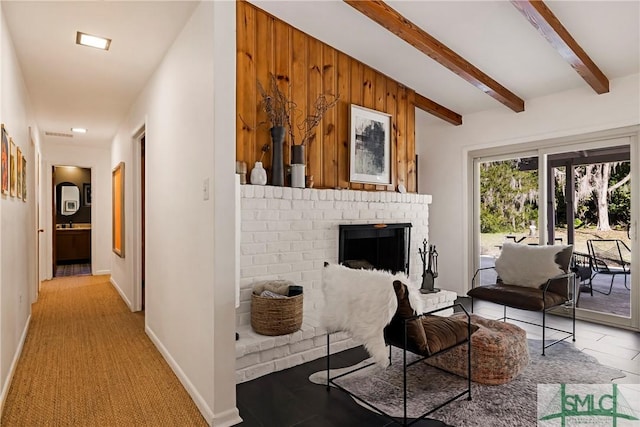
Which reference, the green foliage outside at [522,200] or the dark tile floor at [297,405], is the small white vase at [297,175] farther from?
the green foliage outside at [522,200]

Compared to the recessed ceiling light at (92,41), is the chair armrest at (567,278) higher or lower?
lower

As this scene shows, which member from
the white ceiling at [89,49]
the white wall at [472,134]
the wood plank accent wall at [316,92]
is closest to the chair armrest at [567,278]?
the white wall at [472,134]

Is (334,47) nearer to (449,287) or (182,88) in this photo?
(182,88)

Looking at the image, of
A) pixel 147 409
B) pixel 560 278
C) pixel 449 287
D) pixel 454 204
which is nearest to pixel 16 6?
pixel 147 409

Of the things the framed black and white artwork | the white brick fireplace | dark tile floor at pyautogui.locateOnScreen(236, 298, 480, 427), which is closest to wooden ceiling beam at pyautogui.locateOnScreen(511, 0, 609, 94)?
the framed black and white artwork

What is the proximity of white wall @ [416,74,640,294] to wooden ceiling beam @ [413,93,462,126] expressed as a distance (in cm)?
13

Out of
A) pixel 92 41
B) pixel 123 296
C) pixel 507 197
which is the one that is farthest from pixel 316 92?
pixel 123 296

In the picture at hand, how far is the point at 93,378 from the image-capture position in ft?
8.89

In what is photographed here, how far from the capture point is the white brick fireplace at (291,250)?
2816 mm

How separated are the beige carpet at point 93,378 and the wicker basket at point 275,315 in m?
0.66

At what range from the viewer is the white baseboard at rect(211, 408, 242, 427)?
208 cm

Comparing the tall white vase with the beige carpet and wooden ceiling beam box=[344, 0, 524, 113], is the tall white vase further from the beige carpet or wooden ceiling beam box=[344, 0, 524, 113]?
the beige carpet

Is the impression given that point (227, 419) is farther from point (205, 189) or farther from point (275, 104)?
point (275, 104)

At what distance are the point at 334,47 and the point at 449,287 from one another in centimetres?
345
